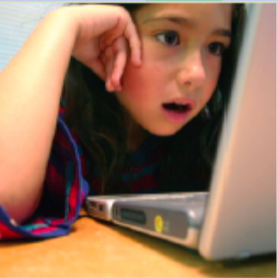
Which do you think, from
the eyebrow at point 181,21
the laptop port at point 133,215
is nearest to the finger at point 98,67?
the eyebrow at point 181,21

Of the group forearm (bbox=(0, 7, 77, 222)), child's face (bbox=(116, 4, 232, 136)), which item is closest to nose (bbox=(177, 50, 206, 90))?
child's face (bbox=(116, 4, 232, 136))

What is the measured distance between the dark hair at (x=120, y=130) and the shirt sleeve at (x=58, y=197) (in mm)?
193

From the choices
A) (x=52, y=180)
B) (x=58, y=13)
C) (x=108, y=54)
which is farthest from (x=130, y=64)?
(x=52, y=180)

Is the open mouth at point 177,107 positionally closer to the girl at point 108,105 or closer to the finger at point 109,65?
the girl at point 108,105

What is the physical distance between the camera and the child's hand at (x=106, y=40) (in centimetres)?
56

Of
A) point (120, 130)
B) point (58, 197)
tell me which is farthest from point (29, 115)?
point (120, 130)

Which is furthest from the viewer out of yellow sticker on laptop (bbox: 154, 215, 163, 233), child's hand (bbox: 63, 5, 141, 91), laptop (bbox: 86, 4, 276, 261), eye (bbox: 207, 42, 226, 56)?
eye (bbox: 207, 42, 226, 56)

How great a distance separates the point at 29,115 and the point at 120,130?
0.36 m

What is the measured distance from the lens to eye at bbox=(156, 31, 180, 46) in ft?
2.03

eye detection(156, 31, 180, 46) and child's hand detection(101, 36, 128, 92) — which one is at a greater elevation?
eye detection(156, 31, 180, 46)

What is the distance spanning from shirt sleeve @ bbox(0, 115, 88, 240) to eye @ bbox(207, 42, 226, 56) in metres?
0.36

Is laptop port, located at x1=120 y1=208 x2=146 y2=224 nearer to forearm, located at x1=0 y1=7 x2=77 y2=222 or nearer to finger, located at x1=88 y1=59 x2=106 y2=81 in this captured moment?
forearm, located at x1=0 y1=7 x2=77 y2=222

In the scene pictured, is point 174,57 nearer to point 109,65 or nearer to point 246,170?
point 109,65

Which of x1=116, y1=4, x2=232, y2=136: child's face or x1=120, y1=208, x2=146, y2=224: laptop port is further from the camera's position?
x1=116, y1=4, x2=232, y2=136: child's face
